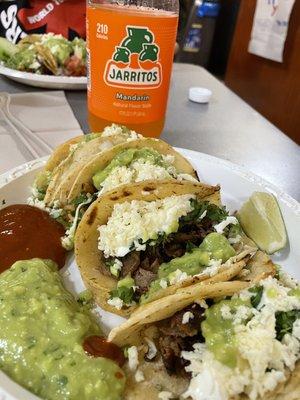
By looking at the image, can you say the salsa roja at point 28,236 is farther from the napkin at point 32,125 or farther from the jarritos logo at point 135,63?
the jarritos logo at point 135,63

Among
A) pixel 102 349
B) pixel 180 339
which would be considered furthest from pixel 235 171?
pixel 102 349

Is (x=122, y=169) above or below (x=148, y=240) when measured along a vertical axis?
above

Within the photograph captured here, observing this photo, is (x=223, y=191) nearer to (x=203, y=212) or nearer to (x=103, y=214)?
(x=203, y=212)

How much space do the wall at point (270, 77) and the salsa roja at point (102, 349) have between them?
4156 millimetres

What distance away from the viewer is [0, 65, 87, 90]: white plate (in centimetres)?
294

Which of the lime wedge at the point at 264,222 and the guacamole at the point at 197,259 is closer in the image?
the guacamole at the point at 197,259

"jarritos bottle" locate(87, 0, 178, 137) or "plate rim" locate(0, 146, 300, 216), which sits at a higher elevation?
"jarritos bottle" locate(87, 0, 178, 137)

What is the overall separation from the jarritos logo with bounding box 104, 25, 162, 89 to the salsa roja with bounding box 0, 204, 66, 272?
28.2 inches

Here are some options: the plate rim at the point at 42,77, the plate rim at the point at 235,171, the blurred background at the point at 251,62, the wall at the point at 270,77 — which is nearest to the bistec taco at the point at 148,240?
the plate rim at the point at 235,171

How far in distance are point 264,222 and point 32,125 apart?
1.61 metres

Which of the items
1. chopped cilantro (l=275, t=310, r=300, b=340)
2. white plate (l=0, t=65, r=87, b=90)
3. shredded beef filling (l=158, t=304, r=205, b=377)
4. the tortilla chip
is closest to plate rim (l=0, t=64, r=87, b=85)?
white plate (l=0, t=65, r=87, b=90)

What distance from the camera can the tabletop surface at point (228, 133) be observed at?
2.54 meters

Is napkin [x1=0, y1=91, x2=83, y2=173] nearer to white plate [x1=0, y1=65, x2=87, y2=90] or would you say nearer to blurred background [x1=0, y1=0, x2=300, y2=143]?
white plate [x1=0, y1=65, x2=87, y2=90]

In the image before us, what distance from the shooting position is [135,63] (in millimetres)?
1938
